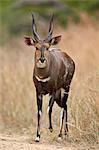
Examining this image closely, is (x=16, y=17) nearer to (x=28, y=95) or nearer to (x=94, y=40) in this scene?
(x=94, y=40)

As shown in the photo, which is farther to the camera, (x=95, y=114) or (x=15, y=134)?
(x=15, y=134)

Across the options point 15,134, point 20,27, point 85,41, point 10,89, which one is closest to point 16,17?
point 20,27

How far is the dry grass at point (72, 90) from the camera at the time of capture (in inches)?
399

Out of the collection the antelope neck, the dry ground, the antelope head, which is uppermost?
the antelope head

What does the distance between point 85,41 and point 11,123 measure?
545 centimetres

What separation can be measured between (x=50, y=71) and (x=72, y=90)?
1.51m

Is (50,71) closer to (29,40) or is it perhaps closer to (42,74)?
(42,74)

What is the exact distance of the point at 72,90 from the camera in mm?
11234

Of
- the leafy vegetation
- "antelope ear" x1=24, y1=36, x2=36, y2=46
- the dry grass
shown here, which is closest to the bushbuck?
"antelope ear" x1=24, y1=36, x2=36, y2=46

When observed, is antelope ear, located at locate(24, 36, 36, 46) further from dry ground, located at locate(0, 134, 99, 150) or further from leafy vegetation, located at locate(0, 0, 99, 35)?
leafy vegetation, located at locate(0, 0, 99, 35)

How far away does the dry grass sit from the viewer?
10133mm

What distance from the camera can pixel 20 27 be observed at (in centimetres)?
2816

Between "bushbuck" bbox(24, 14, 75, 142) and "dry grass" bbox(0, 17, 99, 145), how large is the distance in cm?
22

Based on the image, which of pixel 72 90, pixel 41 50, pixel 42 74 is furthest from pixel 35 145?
pixel 72 90
